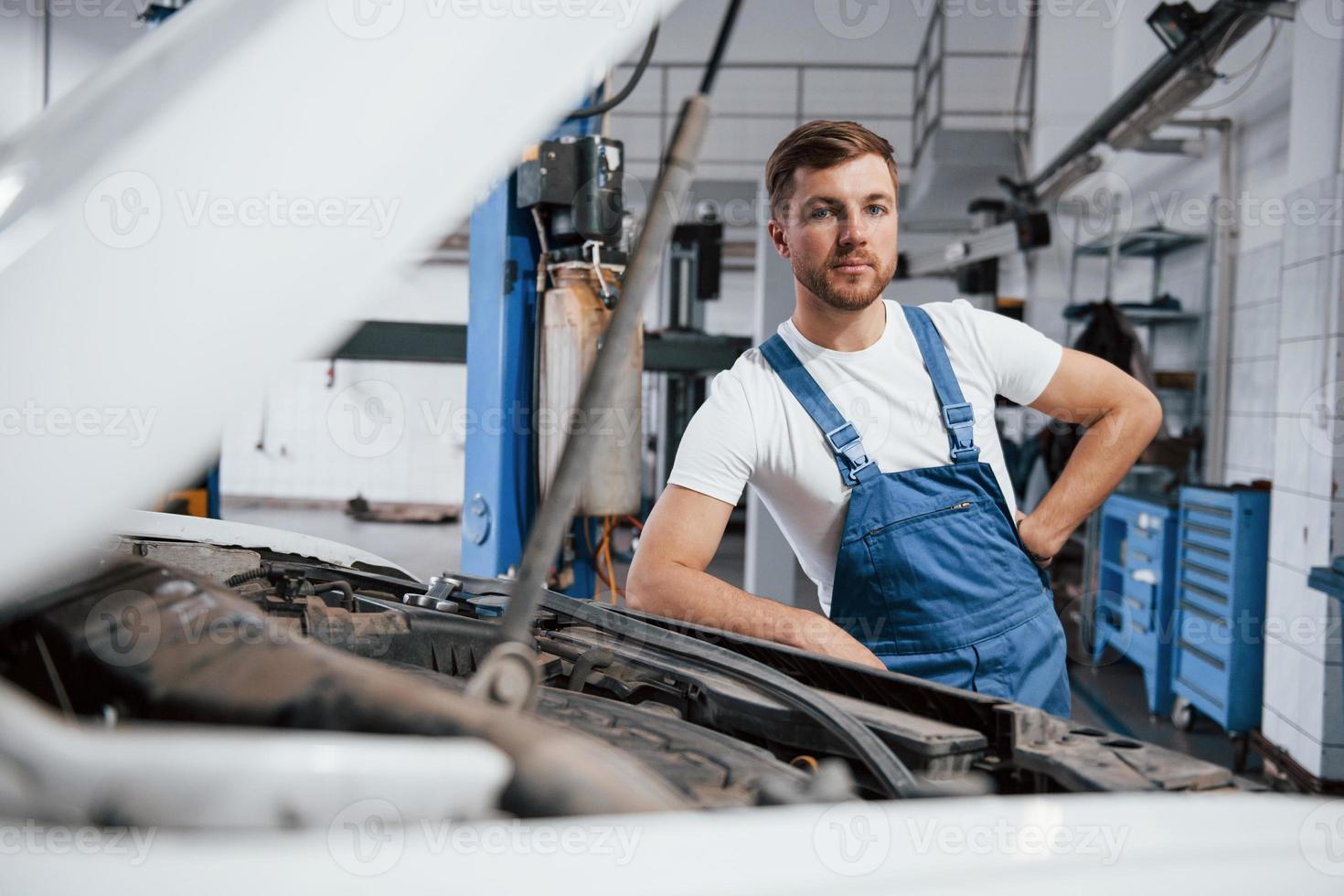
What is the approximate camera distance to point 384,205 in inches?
26.1

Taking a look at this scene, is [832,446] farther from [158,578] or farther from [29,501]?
[29,501]

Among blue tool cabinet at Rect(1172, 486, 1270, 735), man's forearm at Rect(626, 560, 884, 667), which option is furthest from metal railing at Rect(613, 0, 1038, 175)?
man's forearm at Rect(626, 560, 884, 667)

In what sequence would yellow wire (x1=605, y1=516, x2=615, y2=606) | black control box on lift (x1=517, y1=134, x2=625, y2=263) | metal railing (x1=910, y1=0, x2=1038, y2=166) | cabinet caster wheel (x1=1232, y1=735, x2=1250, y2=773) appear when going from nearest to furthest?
black control box on lift (x1=517, y1=134, x2=625, y2=263) < yellow wire (x1=605, y1=516, x2=615, y2=606) < cabinet caster wheel (x1=1232, y1=735, x2=1250, y2=773) < metal railing (x1=910, y1=0, x2=1038, y2=166)

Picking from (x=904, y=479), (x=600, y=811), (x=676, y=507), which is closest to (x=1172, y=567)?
(x=904, y=479)

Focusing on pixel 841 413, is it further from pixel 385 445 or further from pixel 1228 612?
pixel 385 445
